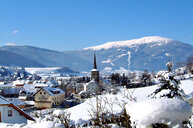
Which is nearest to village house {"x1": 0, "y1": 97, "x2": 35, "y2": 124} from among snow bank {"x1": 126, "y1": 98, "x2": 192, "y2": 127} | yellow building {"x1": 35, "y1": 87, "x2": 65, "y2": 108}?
snow bank {"x1": 126, "y1": 98, "x2": 192, "y2": 127}

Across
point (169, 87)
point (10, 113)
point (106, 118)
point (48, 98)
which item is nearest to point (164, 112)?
point (106, 118)

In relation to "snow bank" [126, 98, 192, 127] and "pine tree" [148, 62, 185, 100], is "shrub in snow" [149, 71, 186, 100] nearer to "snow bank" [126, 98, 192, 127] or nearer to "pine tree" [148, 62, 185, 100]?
"pine tree" [148, 62, 185, 100]

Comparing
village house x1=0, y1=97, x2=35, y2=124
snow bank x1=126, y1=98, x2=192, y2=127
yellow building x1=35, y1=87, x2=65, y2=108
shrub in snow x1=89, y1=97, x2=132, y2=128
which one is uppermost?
snow bank x1=126, y1=98, x2=192, y2=127

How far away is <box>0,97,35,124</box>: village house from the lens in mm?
13070

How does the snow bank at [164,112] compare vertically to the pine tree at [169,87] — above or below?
above

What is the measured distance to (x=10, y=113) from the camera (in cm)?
1330

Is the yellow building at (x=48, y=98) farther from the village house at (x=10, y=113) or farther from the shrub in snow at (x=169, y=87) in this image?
the shrub in snow at (x=169, y=87)

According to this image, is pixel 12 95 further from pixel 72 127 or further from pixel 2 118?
pixel 72 127

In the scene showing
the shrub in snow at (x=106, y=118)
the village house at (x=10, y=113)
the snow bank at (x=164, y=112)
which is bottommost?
the village house at (x=10, y=113)

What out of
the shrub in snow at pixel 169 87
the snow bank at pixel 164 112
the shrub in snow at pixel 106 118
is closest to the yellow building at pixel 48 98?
the shrub in snow at pixel 169 87

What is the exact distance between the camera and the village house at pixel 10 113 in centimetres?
1307

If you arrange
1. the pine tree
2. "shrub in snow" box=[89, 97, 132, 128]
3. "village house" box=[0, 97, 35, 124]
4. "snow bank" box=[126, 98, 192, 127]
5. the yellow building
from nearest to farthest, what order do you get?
"snow bank" box=[126, 98, 192, 127] < "shrub in snow" box=[89, 97, 132, 128] < the pine tree < "village house" box=[0, 97, 35, 124] < the yellow building

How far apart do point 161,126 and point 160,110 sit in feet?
0.56

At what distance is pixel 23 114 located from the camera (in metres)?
13.6
